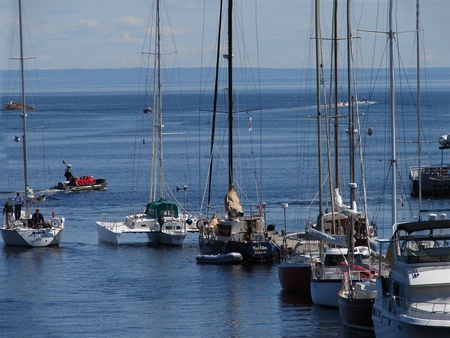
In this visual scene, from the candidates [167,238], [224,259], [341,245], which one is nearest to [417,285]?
[341,245]

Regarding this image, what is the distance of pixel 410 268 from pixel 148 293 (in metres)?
15.4

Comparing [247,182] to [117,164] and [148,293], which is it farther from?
[148,293]

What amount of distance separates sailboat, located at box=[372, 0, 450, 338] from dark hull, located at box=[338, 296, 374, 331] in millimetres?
2329

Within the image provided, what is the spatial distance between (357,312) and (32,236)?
2444 cm

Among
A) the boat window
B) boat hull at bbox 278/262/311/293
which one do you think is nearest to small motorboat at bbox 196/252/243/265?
the boat window

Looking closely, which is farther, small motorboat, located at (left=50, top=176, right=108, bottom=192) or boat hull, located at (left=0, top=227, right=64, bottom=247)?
small motorboat, located at (left=50, top=176, right=108, bottom=192)

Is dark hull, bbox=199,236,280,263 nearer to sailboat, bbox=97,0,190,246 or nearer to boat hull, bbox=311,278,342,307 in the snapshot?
sailboat, bbox=97,0,190,246

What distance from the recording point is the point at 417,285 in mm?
27609

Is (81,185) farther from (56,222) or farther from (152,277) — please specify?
(152,277)

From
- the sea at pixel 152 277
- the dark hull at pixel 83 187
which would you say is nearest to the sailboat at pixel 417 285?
the sea at pixel 152 277

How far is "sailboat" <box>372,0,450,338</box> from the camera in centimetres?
2692

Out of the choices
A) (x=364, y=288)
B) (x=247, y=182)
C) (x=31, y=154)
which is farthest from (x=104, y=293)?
(x=31, y=154)

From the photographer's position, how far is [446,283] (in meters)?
27.4

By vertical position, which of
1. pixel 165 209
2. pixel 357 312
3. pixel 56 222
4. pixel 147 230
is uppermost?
pixel 165 209
